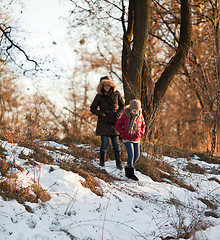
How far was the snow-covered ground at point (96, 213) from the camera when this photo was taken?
3.45 meters

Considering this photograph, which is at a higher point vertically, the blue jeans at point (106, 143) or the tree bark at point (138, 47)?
the tree bark at point (138, 47)

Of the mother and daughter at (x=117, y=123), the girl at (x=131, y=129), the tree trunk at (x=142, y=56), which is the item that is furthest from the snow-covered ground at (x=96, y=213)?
the tree trunk at (x=142, y=56)

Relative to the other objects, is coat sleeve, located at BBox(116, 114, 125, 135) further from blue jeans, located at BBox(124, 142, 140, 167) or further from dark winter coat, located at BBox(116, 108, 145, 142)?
blue jeans, located at BBox(124, 142, 140, 167)

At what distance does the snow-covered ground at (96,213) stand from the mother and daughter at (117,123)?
691 mm

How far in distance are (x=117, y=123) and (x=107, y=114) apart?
0.52 metres

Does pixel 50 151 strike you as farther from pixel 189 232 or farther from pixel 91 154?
pixel 189 232

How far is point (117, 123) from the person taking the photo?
6.18m

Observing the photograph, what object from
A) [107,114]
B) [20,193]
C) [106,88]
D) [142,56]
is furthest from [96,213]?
[142,56]

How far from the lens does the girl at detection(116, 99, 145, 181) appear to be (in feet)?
19.7

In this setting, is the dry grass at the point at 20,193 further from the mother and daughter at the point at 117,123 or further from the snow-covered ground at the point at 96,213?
the mother and daughter at the point at 117,123

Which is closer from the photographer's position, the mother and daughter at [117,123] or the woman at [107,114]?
the mother and daughter at [117,123]

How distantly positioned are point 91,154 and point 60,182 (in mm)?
2547

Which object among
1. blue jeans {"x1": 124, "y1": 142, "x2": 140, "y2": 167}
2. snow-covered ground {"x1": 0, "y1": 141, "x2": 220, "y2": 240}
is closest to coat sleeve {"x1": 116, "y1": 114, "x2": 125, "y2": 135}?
blue jeans {"x1": 124, "y1": 142, "x2": 140, "y2": 167}

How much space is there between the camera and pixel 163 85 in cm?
943
